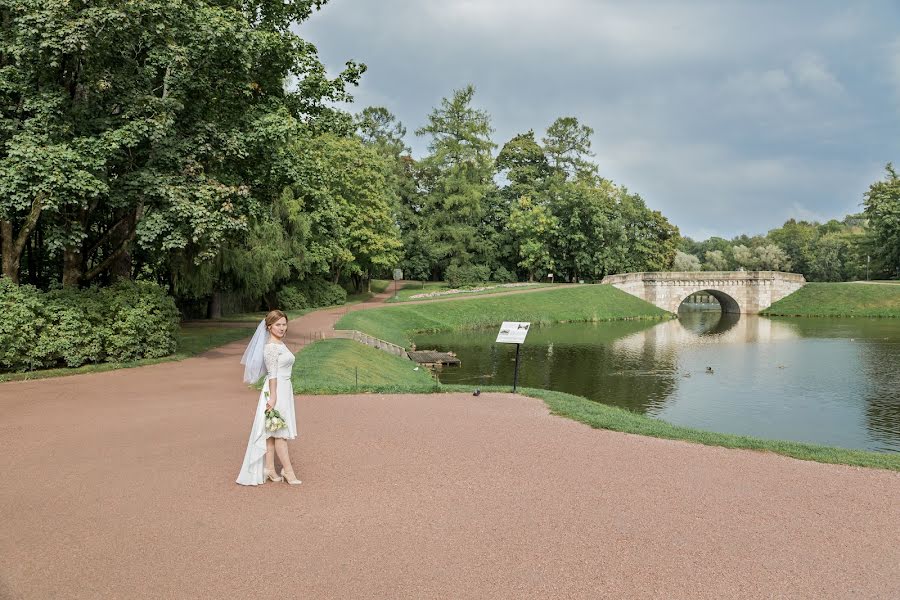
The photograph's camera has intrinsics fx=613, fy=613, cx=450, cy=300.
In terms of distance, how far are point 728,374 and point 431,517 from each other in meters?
23.5

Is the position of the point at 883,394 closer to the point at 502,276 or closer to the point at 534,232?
the point at 534,232

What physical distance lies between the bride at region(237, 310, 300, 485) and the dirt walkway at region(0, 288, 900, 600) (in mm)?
304

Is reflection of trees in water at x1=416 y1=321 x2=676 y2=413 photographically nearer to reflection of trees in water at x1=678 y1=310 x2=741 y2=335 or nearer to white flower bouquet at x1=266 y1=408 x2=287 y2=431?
reflection of trees in water at x1=678 y1=310 x2=741 y2=335

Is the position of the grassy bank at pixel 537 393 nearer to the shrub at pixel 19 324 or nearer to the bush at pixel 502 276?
the shrub at pixel 19 324

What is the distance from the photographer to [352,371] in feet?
65.5

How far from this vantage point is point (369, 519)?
270 inches

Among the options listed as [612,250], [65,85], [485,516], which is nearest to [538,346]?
[65,85]

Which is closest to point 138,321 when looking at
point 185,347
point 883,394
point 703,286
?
point 185,347

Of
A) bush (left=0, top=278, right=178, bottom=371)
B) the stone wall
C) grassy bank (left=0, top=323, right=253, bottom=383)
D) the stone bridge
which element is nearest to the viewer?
bush (left=0, top=278, right=178, bottom=371)

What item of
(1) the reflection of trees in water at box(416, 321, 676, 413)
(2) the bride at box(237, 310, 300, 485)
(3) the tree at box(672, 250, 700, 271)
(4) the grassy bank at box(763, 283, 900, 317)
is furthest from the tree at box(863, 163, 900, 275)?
(2) the bride at box(237, 310, 300, 485)

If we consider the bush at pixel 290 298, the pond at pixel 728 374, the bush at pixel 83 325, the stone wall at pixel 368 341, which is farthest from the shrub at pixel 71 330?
the bush at pixel 290 298

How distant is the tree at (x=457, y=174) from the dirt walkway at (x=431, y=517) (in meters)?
53.9

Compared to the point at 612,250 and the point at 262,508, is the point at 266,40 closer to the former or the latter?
the point at 262,508

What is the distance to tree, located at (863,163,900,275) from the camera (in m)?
69.8
